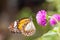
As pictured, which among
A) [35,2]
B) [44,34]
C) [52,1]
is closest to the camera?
[44,34]

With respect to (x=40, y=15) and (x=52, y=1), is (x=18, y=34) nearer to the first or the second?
(x=40, y=15)

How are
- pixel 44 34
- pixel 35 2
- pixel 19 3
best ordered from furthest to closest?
pixel 19 3 → pixel 35 2 → pixel 44 34

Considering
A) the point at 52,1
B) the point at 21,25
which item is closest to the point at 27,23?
the point at 21,25

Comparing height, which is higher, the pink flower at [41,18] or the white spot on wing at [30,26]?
the pink flower at [41,18]

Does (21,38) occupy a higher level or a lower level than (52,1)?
lower

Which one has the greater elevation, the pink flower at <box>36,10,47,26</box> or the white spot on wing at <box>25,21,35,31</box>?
the pink flower at <box>36,10,47,26</box>

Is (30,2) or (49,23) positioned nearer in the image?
(49,23)

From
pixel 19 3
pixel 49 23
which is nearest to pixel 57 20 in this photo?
pixel 49 23

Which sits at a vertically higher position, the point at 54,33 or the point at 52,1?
the point at 52,1

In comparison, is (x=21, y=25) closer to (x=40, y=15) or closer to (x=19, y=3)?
(x=40, y=15)
